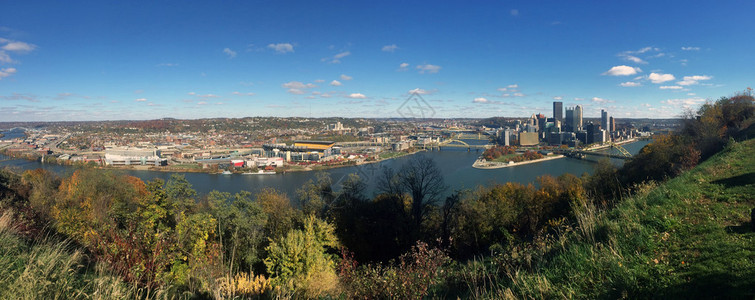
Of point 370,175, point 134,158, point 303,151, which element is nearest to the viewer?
point 370,175

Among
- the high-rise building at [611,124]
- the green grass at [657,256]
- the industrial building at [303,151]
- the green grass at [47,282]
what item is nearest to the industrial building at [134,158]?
the industrial building at [303,151]

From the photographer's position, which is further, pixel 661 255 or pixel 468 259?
pixel 468 259

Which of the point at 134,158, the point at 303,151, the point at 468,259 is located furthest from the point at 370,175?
the point at 134,158

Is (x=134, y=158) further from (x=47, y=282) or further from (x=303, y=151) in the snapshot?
(x=47, y=282)

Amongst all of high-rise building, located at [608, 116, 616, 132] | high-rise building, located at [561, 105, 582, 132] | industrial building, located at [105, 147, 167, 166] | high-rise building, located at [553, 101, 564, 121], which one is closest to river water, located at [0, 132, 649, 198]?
industrial building, located at [105, 147, 167, 166]

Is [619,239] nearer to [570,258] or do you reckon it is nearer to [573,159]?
[570,258]

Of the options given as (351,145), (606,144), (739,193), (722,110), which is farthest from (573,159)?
(739,193)

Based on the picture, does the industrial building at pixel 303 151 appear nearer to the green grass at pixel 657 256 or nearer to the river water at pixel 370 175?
the river water at pixel 370 175
